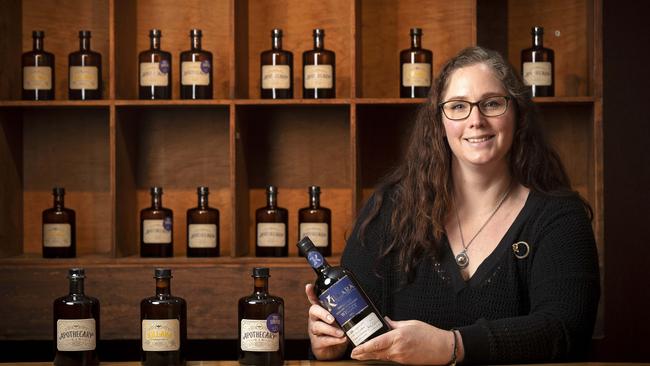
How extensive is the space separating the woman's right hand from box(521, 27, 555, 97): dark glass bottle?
1.27 metres

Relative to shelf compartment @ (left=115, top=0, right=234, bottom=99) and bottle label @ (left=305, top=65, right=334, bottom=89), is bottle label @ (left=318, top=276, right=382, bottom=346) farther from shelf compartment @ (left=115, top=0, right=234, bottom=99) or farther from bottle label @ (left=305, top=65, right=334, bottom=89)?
shelf compartment @ (left=115, top=0, right=234, bottom=99)

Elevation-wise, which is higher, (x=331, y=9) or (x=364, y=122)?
(x=331, y=9)

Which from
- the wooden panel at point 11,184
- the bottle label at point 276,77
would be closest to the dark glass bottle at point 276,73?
the bottle label at point 276,77

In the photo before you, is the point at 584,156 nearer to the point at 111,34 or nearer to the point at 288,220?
the point at 288,220

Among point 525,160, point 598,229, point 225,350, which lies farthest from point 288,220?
point 525,160

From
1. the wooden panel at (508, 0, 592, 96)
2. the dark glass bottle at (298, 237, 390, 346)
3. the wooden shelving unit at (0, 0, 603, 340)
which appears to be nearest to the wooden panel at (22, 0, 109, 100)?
the wooden shelving unit at (0, 0, 603, 340)

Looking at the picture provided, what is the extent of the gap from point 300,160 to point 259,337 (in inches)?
55.2

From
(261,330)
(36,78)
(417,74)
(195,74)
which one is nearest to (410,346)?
(261,330)

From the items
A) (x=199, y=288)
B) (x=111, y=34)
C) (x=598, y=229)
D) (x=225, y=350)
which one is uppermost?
(x=111, y=34)

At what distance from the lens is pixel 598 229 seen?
2479 mm

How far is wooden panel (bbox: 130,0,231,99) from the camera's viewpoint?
9.20 feet

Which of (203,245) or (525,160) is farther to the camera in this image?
(203,245)

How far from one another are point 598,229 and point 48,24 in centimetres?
175

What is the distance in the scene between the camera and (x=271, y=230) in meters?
2.60
